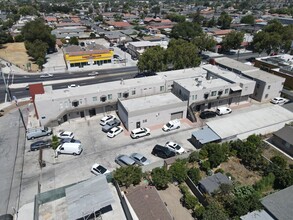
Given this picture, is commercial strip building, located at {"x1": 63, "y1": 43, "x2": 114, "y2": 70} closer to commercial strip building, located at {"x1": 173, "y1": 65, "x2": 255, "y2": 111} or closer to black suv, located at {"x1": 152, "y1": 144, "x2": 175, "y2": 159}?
commercial strip building, located at {"x1": 173, "y1": 65, "x2": 255, "y2": 111}

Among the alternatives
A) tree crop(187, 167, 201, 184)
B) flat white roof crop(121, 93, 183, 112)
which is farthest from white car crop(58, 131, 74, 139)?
tree crop(187, 167, 201, 184)

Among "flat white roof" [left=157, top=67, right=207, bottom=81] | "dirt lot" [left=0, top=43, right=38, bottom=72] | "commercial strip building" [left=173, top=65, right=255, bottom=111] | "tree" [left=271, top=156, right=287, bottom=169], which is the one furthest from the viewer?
"dirt lot" [left=0, top=43, right=38, bottom=72]

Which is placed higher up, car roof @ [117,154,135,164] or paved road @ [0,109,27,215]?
car roof @ [117,154,135,164]

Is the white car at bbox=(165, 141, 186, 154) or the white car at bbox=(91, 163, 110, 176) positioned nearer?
the white car at bbox=(91, 163, 110, 176)

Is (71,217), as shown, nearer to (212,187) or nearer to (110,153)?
(110,153)

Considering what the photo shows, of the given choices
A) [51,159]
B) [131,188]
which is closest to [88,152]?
[51,159]

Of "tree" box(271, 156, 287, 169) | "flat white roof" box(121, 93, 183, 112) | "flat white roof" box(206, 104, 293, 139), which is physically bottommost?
"tree" box(271, 156, 287, 169)

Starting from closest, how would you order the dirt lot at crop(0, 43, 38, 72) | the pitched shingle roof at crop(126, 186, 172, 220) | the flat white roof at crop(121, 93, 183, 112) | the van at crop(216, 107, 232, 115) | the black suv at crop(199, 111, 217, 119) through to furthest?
1. the pitched shingle roof at crop(126, 186, 172, 220)
2. the flat white roof at crop(121, 93, 183, 112)
3. the black suv at crop(199, 111, 217, 119)
4. the van at crop(216, 107, 232, 115)
5. the dirt lot at crop(0, 43, 38, 72)
